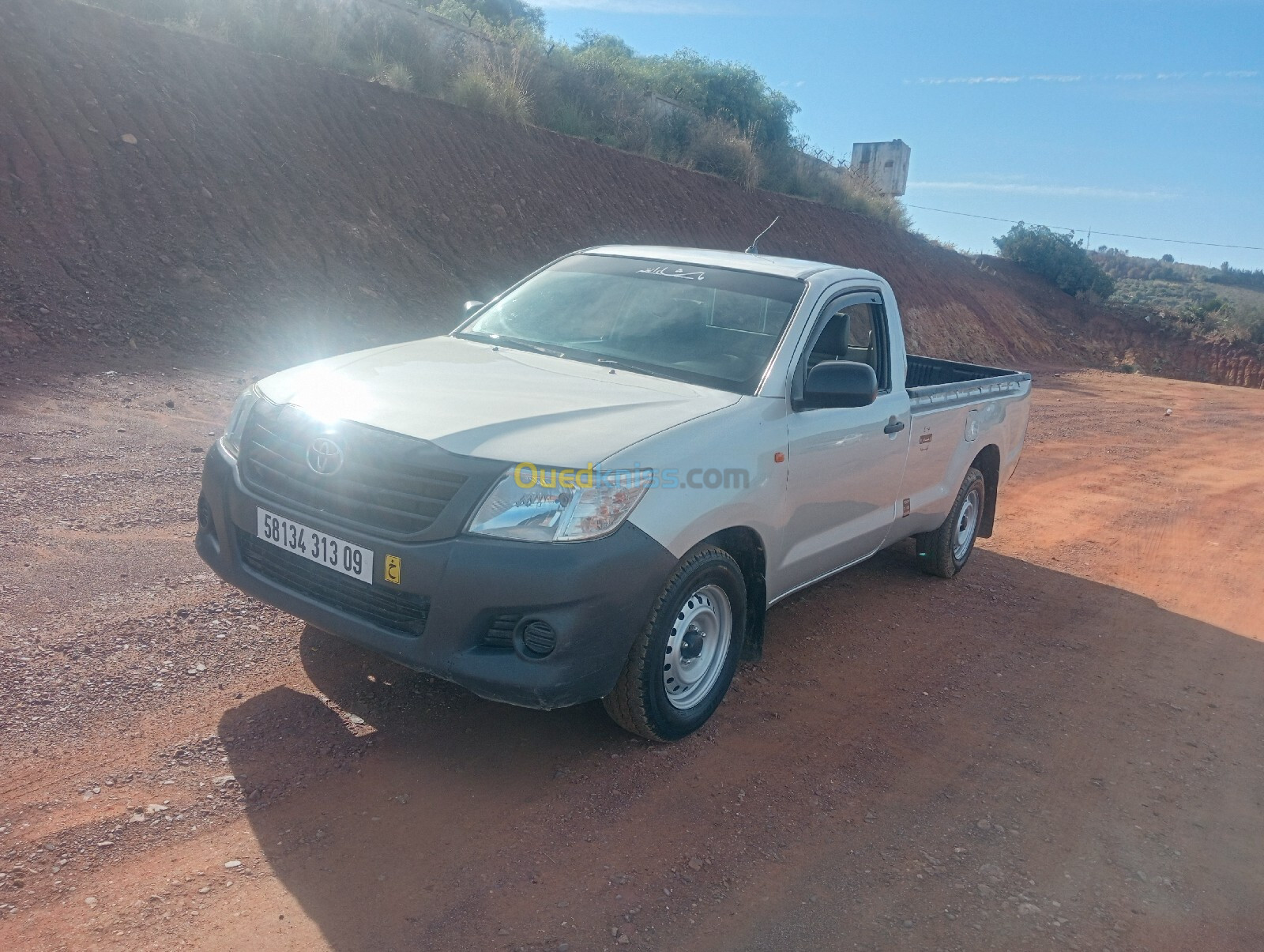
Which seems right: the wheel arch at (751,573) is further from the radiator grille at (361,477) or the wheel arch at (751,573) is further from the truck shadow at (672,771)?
the radiator grille at (361,477)

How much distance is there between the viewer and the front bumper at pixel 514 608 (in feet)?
10.8

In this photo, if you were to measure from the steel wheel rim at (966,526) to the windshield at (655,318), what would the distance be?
104 inches

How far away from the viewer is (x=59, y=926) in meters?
2.67

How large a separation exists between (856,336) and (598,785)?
2.96 metres

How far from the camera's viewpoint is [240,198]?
14336 mm

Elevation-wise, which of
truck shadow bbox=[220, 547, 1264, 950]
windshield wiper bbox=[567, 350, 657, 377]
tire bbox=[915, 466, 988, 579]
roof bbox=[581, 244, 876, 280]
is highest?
roof bbox=[581, 244, 876, 280]

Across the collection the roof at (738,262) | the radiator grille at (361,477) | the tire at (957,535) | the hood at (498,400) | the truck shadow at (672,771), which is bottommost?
the truck shadow at (672,771)

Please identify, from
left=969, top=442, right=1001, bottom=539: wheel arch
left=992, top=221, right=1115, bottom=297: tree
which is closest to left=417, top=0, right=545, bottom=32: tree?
left=992, top=221, right=1115, bottom=297: tree

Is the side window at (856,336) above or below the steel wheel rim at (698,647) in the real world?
above

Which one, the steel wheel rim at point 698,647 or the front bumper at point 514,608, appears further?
the steel wheel rim at point 698,647

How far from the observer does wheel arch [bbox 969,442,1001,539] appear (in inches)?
276

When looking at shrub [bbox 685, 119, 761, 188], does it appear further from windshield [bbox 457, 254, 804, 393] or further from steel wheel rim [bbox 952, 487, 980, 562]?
windshield [bbox 457, 254, 804, 393]

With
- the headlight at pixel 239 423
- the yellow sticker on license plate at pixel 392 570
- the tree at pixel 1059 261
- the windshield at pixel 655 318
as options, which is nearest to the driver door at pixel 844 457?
the windshield at pixel 655 318

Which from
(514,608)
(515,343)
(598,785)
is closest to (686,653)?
(598,785)
